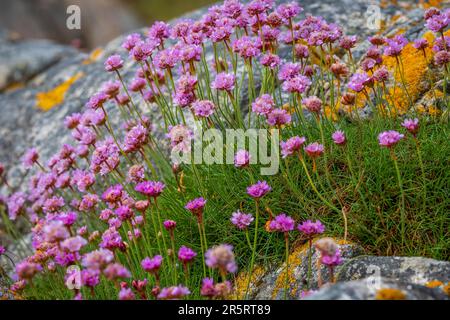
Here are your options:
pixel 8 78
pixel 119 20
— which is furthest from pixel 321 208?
pixel 119 20

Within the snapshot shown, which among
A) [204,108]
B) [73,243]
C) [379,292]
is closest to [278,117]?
[204,108]

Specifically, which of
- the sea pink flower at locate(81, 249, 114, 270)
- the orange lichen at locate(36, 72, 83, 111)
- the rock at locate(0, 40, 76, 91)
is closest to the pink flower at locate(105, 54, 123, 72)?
the sea pink flower at locate(81, 249, 114, 270)

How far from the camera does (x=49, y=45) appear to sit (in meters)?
7.07

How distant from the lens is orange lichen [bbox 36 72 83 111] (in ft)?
18.1

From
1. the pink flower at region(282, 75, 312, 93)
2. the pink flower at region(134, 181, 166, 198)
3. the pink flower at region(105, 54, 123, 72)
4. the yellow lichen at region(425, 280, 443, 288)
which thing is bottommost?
the yellow lichen at region(425, 280, 443, 288)

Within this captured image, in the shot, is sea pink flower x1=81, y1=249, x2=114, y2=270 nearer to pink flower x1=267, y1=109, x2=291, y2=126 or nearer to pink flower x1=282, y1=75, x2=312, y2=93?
pink flower x1=267, y1=109, x2=291, y2=126

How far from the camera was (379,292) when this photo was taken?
72.7 inches

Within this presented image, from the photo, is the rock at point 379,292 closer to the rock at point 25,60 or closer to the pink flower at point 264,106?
the pink flower at point 264,106

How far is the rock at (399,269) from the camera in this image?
216 cm

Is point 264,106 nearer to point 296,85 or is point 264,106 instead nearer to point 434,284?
point 296,85

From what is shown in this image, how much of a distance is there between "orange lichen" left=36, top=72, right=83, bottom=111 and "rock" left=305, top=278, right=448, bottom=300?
4216 millimetres

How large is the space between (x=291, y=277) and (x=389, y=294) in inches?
29.1

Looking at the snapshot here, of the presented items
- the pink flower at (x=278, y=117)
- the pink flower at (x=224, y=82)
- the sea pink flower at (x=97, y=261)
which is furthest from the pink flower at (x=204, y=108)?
the sea pink flower at (x=97, y=261)
